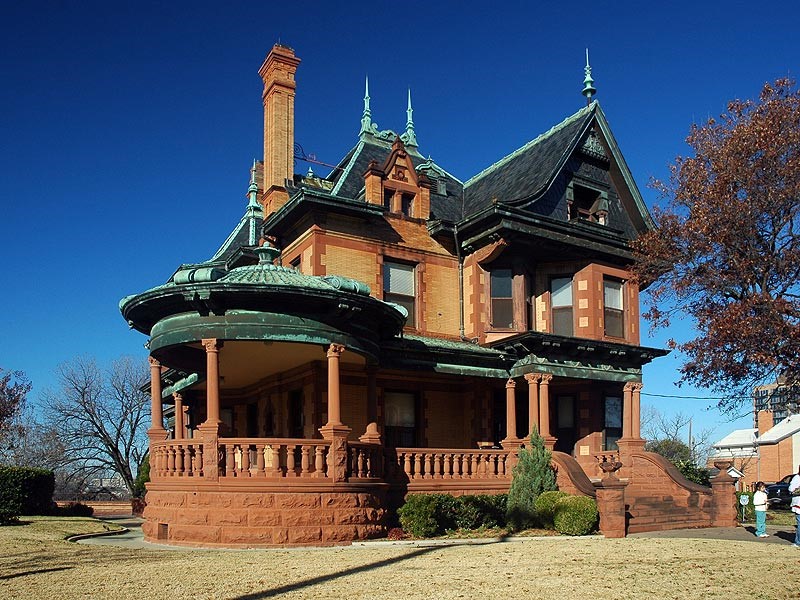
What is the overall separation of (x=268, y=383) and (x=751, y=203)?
1481 centimetres

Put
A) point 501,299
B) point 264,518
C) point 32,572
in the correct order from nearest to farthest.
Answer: point 32,572 → point 264,518 → point 501,299

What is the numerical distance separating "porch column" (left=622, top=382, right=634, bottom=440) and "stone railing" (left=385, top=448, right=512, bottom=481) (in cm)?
434

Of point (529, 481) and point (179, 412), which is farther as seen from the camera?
point (179, 412)

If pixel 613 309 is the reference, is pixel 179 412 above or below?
below

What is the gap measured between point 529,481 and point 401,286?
278 inches

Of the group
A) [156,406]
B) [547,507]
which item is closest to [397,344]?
[547,507]

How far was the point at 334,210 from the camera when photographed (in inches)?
921

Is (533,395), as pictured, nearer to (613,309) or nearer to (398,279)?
(613,309)

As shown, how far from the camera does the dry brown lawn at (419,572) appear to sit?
10.9m

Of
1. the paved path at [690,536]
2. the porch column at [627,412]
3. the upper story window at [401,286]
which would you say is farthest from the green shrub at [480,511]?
the upper story window at [401,286]

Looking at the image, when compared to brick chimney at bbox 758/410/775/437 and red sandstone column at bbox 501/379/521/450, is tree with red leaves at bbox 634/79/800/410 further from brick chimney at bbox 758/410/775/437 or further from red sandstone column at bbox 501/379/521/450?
brick chimney at bbox 758/410/775/437

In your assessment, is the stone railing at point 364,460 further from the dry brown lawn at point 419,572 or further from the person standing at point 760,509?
the person standing at point 760,509

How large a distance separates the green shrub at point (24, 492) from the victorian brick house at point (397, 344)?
4.98 metres

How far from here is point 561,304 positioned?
1023 inches
